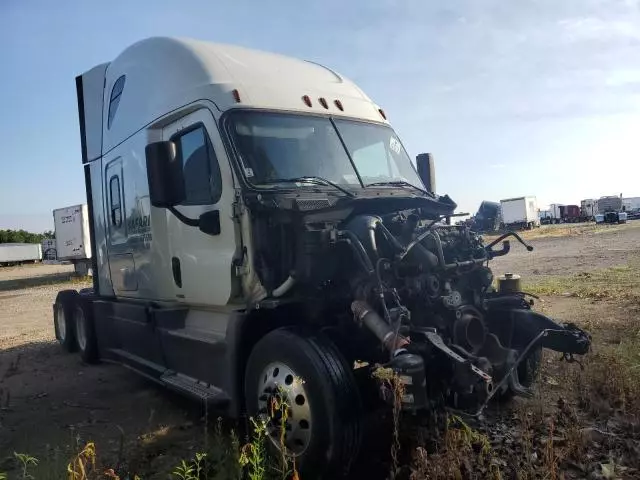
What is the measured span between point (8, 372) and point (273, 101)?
18.9 ft

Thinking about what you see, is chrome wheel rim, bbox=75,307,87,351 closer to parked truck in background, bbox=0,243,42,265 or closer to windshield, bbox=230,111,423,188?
windshield, bbox=230,111,423,188

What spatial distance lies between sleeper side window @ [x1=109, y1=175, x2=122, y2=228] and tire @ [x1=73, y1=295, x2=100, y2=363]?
184 cm

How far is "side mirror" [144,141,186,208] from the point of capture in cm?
467

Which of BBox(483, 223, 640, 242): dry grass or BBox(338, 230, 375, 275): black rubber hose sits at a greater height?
BBox(338, 230, 375, 275): black rubber hose

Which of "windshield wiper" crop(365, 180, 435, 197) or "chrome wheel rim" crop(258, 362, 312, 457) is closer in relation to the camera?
"chrome wheel rim" crop(258, 362, 312, 457)

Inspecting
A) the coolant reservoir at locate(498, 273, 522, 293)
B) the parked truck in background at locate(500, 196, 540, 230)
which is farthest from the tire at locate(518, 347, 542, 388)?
the parked truck in background at locate(500, 196, 540, 230)

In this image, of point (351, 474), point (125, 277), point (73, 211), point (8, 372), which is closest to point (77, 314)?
point (8, 372)

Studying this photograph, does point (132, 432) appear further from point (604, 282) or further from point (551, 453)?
point (604, 282)

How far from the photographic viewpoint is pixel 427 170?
6.79m

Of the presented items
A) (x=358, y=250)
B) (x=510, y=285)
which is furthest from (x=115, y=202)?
(x=510, y=285)

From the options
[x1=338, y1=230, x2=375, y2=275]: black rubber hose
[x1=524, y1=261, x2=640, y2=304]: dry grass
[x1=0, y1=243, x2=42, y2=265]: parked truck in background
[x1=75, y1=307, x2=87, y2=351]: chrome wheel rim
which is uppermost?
[x1=0, y1=243, x2=42, y2=265]: parked truck in background

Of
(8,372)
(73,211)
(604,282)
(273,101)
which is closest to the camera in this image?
(273,101)

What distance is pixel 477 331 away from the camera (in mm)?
4508

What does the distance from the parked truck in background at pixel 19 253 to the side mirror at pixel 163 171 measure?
5378cm
